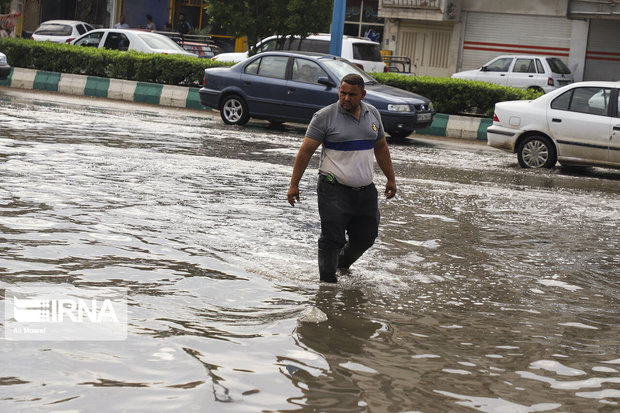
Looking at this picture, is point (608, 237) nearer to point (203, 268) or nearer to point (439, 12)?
point (203, 268)

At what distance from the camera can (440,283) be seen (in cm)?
714

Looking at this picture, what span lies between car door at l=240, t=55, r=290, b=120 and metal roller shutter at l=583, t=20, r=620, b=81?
19.0 meters

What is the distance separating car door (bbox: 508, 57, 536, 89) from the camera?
3027 cm

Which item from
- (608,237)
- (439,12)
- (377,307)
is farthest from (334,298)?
(439,12)

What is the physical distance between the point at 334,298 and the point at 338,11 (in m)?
18.3

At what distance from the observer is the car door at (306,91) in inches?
750

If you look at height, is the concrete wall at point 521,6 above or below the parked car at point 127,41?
above

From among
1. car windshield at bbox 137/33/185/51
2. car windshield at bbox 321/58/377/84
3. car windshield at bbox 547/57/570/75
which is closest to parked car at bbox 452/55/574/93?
car windshield at bbox 547/57/570/75

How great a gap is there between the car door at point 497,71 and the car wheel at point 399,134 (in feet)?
38.9

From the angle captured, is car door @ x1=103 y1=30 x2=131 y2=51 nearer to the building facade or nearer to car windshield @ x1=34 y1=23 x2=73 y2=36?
car windshield @ x1=34 y1=23 x2=73 y2=36

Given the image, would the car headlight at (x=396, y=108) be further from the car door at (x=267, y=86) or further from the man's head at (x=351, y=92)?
the man's head at (x=351, y=92)

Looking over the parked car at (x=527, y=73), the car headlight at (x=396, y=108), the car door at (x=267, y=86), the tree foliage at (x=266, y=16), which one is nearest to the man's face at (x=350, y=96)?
the car headlight at (x=396, y=108)

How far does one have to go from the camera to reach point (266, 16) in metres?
26.6

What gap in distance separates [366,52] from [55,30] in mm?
13975
